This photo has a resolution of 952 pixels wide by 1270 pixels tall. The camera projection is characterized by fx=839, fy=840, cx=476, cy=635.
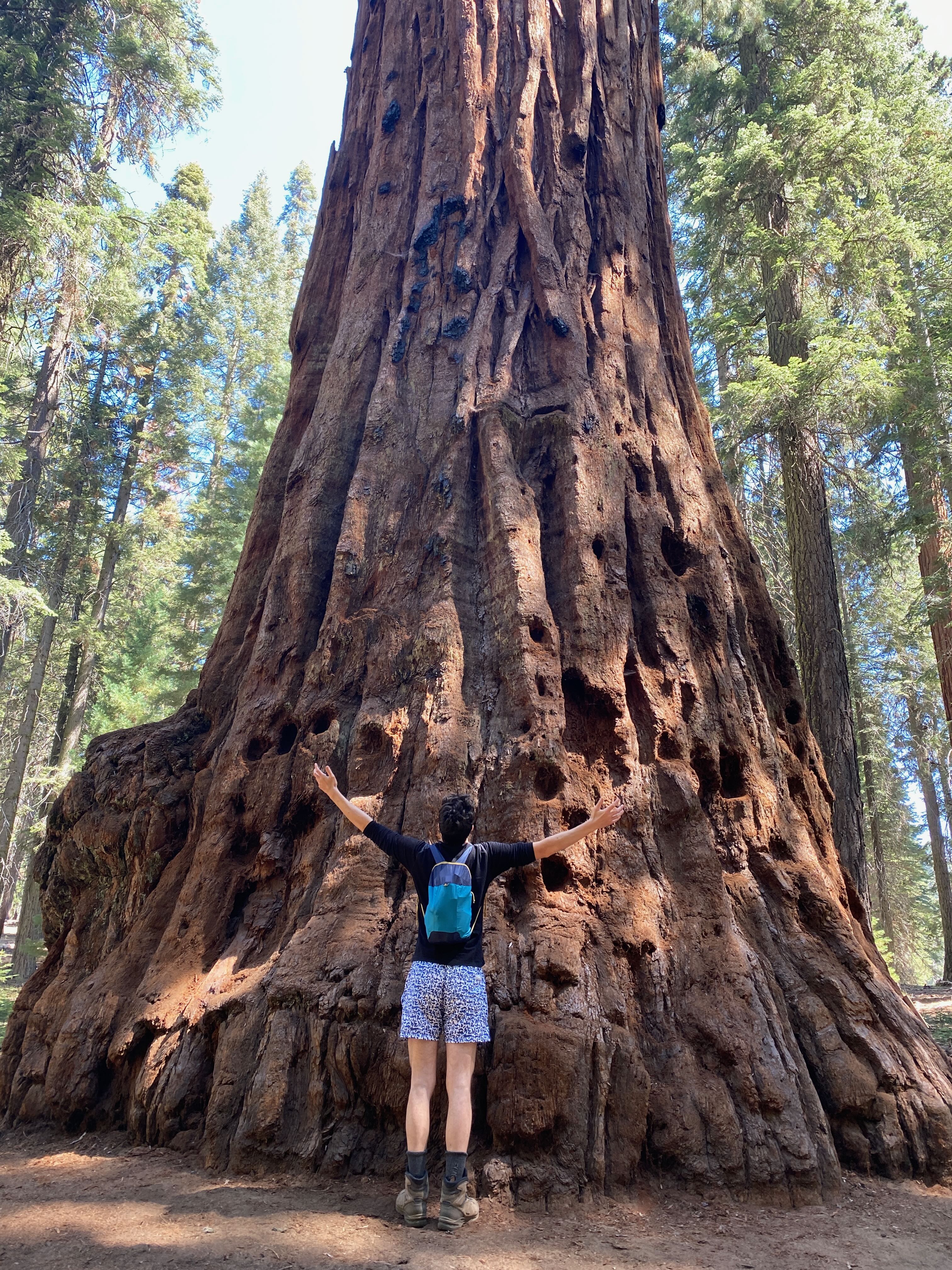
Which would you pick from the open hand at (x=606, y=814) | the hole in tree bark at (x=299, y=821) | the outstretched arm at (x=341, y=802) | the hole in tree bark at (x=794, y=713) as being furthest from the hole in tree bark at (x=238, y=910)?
the hole in tree bark at (x=794, y=713)

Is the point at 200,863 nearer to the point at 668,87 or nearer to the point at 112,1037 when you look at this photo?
the point at 112,1037

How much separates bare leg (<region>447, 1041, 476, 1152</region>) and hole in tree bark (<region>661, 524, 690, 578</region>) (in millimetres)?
3573

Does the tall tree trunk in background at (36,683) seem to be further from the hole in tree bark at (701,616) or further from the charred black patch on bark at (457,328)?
the hole in tree bark at (701,616)

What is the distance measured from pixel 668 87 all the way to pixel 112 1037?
16370 millimetres

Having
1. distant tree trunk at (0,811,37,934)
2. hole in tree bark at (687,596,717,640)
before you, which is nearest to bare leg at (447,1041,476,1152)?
hole in tree bark at (687,596,717,640)

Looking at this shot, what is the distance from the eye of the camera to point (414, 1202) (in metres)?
3.26

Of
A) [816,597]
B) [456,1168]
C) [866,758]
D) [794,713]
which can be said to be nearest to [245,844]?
[456,1168]

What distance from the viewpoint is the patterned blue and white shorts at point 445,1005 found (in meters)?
3.40

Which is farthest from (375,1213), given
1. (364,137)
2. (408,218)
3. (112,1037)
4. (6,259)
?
(6,259)

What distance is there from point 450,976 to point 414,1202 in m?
0.83

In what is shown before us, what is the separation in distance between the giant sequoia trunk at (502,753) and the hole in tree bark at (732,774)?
3cm

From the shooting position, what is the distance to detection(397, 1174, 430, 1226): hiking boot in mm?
3238

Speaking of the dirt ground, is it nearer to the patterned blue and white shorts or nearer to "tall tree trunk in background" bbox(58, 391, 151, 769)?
the patterned blue and white shorts

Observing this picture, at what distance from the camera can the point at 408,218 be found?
7062mm
